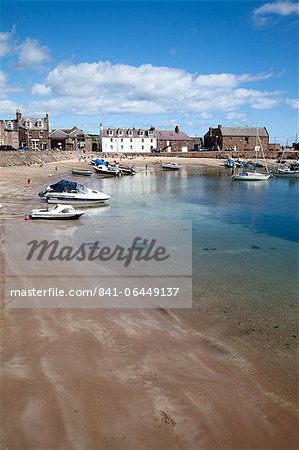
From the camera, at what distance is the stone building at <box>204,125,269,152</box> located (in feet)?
394

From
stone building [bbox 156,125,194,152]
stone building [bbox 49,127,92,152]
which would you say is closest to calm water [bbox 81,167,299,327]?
stone building [bbox 49,127,92,152]

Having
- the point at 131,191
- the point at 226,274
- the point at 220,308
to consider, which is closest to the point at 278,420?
the point at 220,308

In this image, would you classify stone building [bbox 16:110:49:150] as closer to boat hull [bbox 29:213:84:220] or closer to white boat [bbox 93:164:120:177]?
white boat [bbox 93:164:120:177]

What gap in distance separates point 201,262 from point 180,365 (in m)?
8.86

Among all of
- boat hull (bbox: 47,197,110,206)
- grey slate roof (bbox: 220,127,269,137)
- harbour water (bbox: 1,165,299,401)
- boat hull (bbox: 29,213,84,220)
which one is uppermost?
grey slate roof (bbox: 220,127,269,137)

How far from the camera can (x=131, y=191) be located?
4684 cm

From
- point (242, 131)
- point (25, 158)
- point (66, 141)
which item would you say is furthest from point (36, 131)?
point (242, 131)

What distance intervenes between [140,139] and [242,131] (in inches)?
1291

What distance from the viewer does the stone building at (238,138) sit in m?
120

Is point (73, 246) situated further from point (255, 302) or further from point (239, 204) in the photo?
point (239, 204)

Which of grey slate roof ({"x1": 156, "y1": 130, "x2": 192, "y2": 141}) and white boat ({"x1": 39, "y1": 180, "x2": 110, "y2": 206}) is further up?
grey slate roof ({"x1": 156, "y1": 130, "x2": 192, "y2": 141})

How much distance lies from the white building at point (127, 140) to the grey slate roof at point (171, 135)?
2764 mm

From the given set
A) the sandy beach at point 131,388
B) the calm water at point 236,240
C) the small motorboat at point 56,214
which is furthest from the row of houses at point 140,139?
the sandy beach at point 131,388

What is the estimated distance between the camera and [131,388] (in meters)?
7.27
